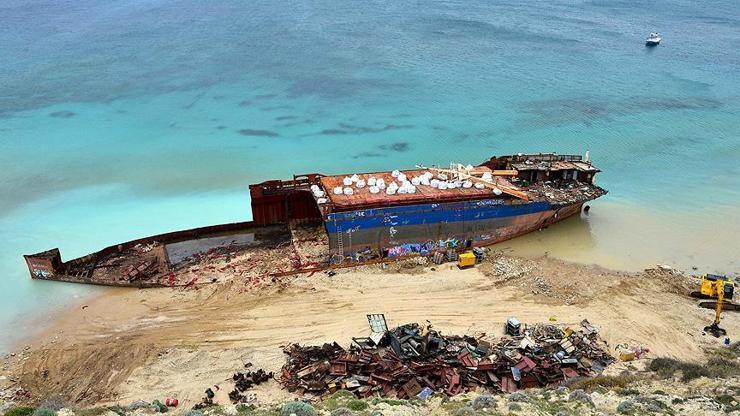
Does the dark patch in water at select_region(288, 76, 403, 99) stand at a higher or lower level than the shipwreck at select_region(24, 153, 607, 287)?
higher

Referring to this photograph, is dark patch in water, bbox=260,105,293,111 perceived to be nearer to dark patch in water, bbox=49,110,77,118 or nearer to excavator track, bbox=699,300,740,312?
dark patch in water, bbox=49,110,77,118

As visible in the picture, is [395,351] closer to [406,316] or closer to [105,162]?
[406,316]

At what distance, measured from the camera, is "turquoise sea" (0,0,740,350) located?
3194cm

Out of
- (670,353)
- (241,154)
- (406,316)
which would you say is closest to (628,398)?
(670,353)

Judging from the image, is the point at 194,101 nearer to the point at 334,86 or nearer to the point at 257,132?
the point at 257,132

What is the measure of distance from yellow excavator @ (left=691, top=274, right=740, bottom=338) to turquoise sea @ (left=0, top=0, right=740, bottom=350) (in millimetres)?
3845

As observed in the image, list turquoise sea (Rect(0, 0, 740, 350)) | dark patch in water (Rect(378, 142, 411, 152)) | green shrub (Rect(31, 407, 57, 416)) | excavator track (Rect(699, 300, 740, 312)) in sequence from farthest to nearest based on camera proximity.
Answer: dark patch in water (Rect(378, 142, 411, 152)) < turquoise sea (Rect(0, 0, 740, 350)) < excavator track (Rect(699, 300, 740, 312)) < green shrub (Rect(31, 407, 57, 416))

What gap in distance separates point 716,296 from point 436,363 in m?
15.1

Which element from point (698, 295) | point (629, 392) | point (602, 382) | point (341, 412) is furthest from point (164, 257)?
point (698, 295)

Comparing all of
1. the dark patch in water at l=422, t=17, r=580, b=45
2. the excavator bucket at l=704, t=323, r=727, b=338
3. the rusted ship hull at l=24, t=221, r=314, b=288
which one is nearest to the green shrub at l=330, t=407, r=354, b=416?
the rusted ship hull at l=24, t=221, r=314, b=288

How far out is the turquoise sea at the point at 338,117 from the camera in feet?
105

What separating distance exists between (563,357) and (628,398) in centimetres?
430

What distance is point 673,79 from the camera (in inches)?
2493

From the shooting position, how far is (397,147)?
4375 centimetres
